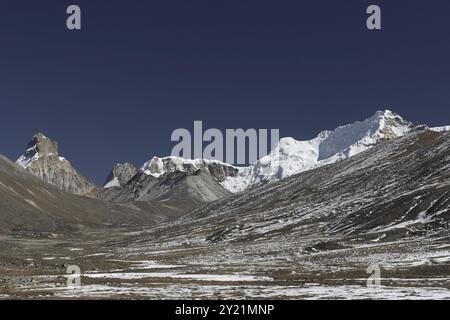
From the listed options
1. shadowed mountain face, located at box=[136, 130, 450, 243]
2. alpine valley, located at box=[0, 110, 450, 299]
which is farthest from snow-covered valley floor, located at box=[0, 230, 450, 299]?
shadowed mountain face, located at box=[136, 130, 450, 243]

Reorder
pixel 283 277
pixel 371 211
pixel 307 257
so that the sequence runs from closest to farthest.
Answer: pixel 283 277 < pixel 307 257 < pixel 371 211

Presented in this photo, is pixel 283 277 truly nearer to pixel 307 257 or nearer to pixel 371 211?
pixel 307 257

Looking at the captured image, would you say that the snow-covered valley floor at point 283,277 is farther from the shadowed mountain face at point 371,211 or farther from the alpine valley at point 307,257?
the shadowed mountain face at point 371,211

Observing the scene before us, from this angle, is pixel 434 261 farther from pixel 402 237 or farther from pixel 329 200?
pixel 329 200

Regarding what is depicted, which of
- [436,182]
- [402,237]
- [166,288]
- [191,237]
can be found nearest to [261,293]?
[166,288]

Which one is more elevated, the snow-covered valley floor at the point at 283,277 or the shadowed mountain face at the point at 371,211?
the shadowed mountain face at the point at 371,211

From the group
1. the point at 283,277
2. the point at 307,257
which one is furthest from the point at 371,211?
the point at 283,277

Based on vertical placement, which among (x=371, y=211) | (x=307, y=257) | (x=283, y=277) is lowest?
(x=283, y=277)

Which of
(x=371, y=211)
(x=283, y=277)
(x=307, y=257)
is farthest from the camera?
(x=371, y=211)

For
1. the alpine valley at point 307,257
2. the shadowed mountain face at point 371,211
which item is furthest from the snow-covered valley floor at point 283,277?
the shadowed mountain face at point 371,211

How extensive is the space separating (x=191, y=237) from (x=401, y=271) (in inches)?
4400

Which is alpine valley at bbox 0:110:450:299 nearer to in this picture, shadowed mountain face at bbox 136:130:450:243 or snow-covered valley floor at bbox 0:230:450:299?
snow-covered valley floor at bbox 0:230:450:299

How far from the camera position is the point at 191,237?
177 m

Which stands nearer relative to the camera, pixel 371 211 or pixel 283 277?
pixel 283 277
